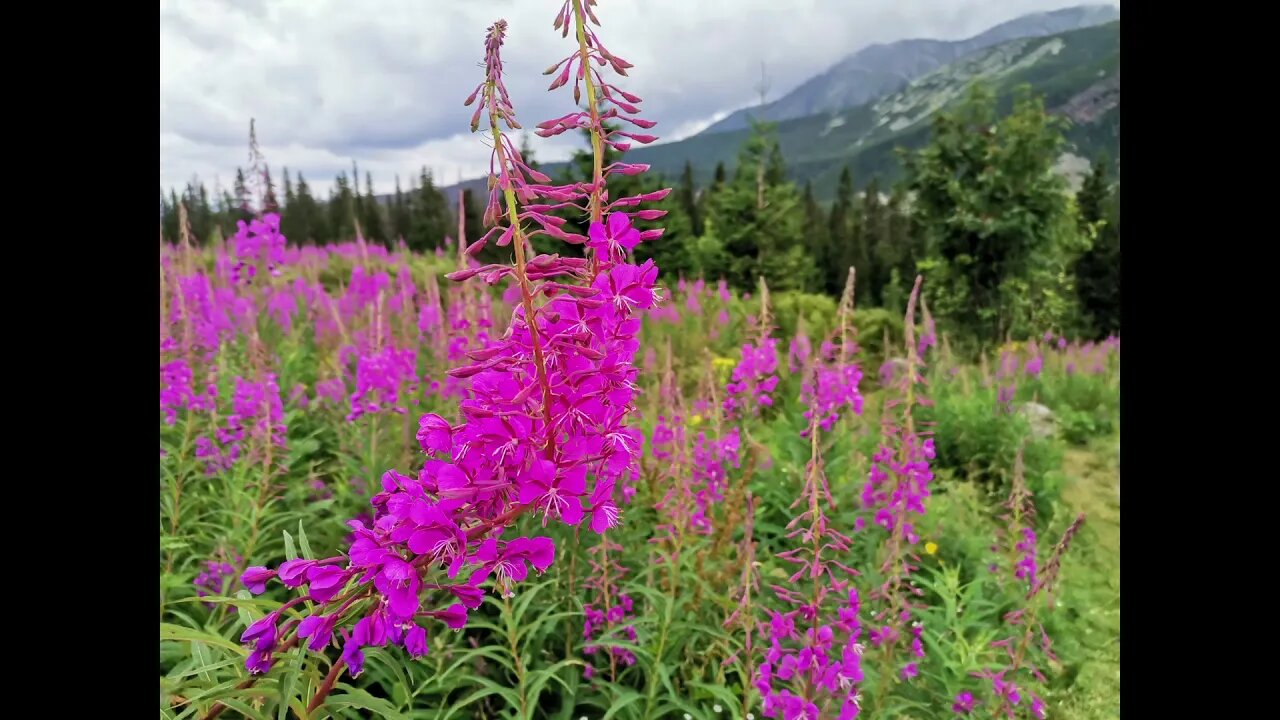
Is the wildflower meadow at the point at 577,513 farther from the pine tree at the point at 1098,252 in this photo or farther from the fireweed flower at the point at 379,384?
the pine tree at the point at 1098,252

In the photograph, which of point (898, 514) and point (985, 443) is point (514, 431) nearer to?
point (898, 514)

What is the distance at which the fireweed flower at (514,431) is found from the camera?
1.03 meters

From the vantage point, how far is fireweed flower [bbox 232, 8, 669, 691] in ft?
3.39

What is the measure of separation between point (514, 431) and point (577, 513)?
16 cm

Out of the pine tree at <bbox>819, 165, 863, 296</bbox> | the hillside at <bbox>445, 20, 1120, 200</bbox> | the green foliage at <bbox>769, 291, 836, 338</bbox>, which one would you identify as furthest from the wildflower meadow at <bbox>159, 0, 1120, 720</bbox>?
the hillside at <bbox>445, 20, 1120, 200</bbox>

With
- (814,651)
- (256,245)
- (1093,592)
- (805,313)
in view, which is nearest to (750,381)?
(814,651)

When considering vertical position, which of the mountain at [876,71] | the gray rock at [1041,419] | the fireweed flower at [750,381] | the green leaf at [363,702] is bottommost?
the gray rock at [1041,419]

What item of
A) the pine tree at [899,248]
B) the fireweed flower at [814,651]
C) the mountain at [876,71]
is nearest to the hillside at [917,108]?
the mountain at [876,71]

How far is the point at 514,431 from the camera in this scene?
3.59 feet

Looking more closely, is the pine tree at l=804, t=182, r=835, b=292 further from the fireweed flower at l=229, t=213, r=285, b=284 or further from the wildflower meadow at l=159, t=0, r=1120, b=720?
the fireweed flower at l=229, t=213, r=285, b=284

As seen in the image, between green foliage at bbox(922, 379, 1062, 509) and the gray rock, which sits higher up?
green foliage at bbox(922, 379, 1062, 509)
